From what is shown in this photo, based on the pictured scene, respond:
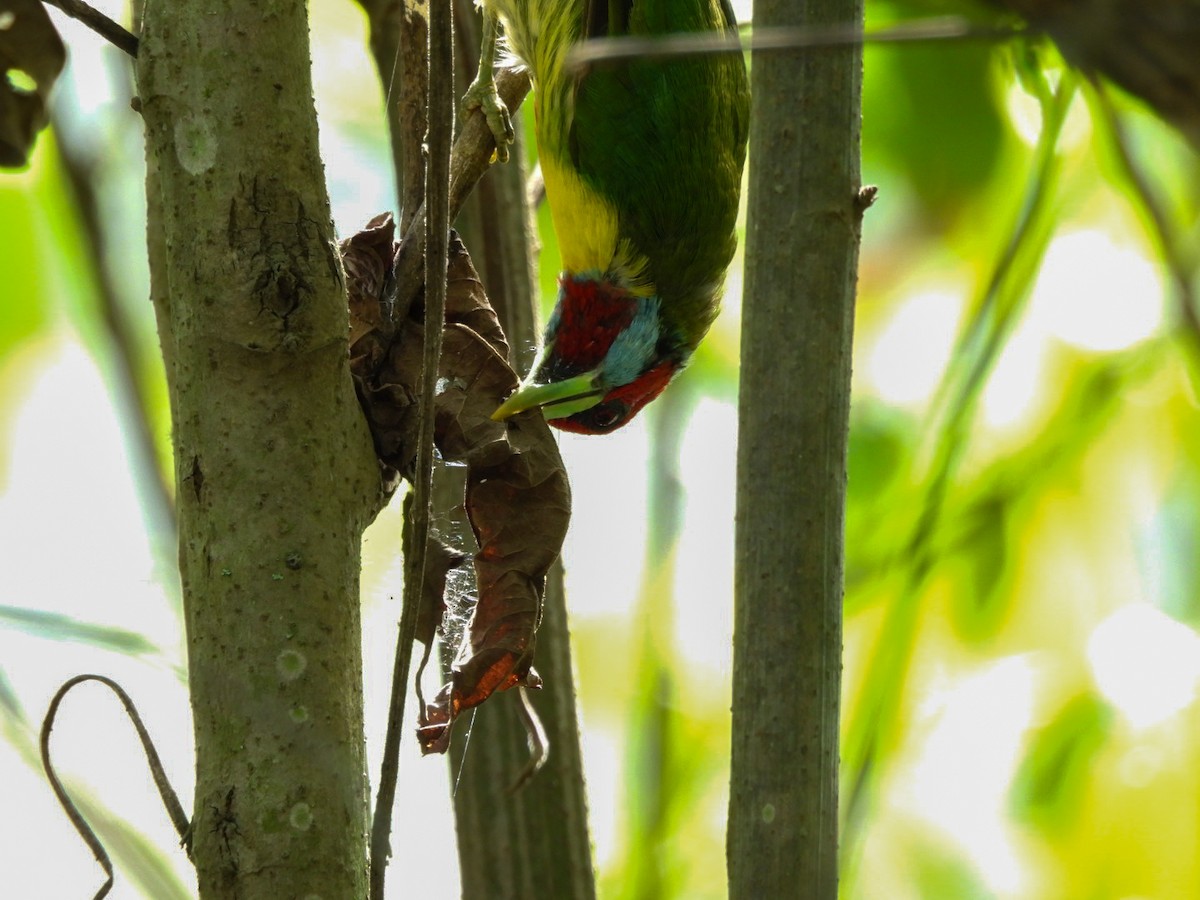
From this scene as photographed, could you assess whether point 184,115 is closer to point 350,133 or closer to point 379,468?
point 379,468

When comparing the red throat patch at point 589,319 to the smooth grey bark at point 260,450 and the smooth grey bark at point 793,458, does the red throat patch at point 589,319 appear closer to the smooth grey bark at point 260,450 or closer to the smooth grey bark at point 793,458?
the smooth grey bark at point 793,458

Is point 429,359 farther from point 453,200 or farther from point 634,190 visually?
point 634,190

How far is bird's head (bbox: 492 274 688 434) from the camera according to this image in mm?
2998

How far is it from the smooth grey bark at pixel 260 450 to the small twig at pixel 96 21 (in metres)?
0.03

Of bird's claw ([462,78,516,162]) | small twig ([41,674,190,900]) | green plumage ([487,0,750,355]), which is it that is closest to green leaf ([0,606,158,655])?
small twig ([41,674,190,900])

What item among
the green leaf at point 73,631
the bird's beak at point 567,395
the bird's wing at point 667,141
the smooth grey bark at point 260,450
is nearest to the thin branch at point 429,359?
the smooth grey bark at point 260,450

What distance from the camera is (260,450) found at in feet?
3.56

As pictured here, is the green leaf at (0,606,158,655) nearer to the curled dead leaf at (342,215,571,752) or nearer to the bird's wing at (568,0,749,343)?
the curled dead leaf at (342,215,571,752)

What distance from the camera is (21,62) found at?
1488mm

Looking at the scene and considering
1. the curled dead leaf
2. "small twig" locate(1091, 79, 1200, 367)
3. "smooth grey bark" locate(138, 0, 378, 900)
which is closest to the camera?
"small twig" locate(1091, 79, 1200, 367)

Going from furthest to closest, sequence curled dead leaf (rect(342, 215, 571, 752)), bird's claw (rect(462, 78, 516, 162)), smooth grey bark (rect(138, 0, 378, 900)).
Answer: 1. bird's claw (rect(462, 78, 516, 162))
2. curled dead leaf (rect(342, 215, 571, 752))
3. smooth grey bark (rect(138, 0, 378, 900))

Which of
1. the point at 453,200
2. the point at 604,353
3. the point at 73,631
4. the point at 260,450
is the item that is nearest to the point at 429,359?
the point at 260,450

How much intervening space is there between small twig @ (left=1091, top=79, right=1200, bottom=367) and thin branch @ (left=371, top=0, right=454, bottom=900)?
22.7 inches

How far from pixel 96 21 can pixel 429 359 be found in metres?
0.45
